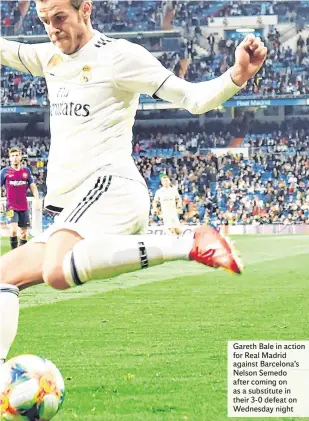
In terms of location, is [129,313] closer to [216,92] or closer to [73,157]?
[73,157]

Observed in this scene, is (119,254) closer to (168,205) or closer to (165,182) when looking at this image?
(165,182)

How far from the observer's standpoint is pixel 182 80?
337 centimetres

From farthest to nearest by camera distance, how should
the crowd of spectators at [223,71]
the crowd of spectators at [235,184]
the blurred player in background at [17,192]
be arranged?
the crowd of spectators at [235,184] → the blurred player in background at [17,192] → the crowd of spectators at [223,71]

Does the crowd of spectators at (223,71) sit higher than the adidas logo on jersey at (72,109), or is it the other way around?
the adidas logo on jersey at (72,109)

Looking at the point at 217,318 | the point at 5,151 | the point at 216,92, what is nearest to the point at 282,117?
the point at 217,318

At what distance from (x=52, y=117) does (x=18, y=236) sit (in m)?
4.42

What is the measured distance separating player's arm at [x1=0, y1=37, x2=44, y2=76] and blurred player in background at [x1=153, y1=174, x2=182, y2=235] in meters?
2.17

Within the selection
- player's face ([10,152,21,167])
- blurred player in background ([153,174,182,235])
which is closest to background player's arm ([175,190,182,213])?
blurred player in background ([153,174,182,235])

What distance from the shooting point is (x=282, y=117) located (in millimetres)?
6223

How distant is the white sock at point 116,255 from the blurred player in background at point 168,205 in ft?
8.43

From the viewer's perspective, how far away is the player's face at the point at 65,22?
349 centimetres

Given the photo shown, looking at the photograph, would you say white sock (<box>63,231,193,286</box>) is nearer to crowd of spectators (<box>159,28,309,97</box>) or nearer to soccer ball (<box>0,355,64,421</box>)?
soccer ball (<box>0,355,64,421</box>)

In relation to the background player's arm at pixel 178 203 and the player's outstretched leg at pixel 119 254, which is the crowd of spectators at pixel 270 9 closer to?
the background player's arm at pixel 178 203

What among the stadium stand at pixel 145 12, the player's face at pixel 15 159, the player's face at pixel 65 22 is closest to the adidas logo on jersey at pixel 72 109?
the player's face at pixel 65 22
